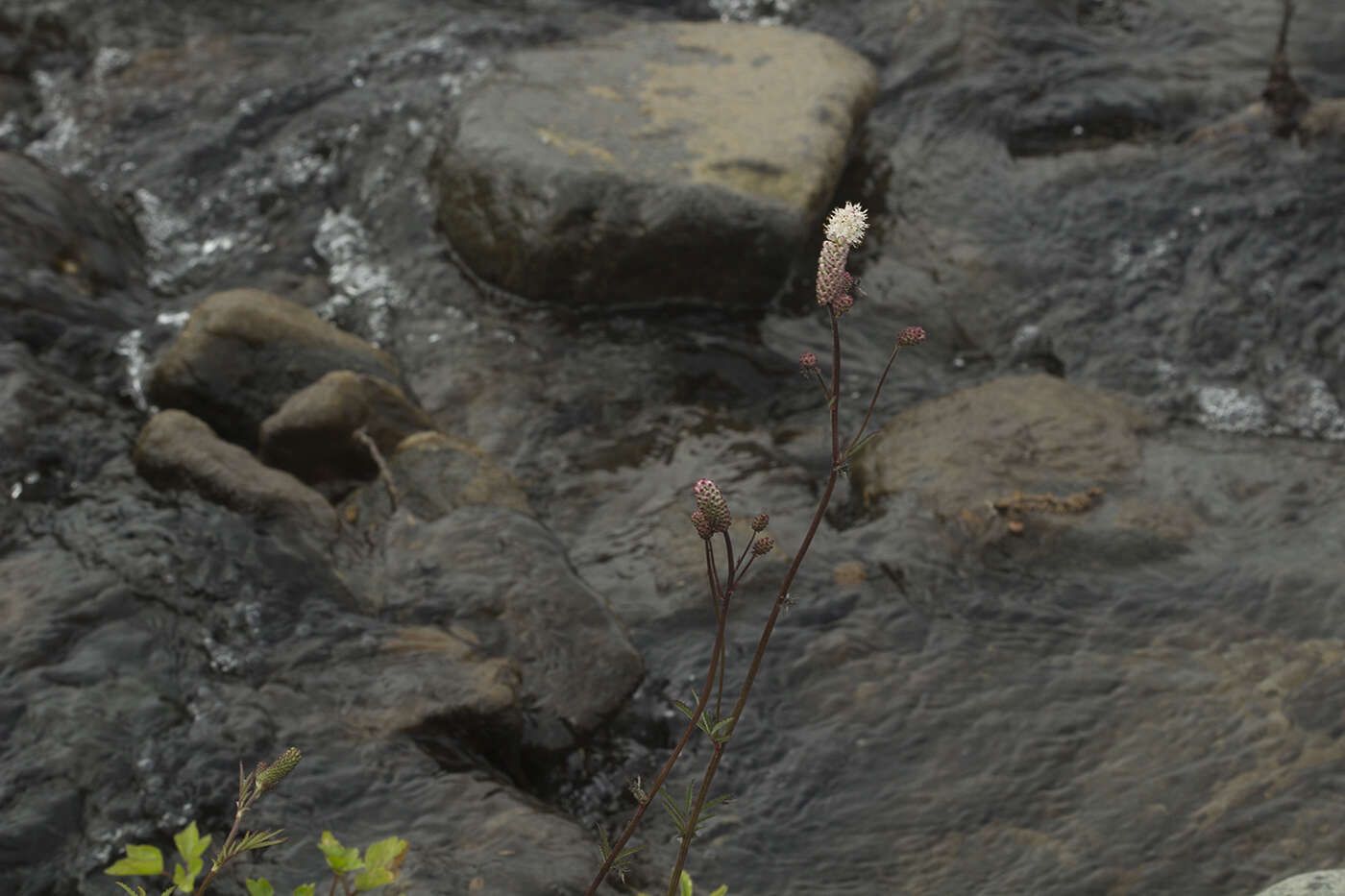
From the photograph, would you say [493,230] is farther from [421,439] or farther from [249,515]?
[249,515]

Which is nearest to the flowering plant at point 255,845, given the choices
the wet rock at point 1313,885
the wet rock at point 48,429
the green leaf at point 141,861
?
the green leaf at point 141,861

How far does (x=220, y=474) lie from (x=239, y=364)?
760 mm

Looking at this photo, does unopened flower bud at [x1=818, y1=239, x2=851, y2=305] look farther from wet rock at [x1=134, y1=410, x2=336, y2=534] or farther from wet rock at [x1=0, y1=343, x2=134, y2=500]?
wet rock at [x1=0, y1=343, x2=134, y2=500]

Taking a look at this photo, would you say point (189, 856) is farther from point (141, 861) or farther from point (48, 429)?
point (48, 429)

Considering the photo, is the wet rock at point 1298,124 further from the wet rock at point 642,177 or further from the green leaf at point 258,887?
the green leaf at point 258,887


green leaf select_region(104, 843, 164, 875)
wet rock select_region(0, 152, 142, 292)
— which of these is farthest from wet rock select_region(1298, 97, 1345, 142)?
green leaf select_region(104, 843, 164, 875)

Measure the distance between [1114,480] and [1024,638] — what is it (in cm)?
79

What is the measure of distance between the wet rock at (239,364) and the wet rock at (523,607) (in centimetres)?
93

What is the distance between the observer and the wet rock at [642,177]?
5.24 metres

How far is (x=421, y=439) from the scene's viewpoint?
4281 mm

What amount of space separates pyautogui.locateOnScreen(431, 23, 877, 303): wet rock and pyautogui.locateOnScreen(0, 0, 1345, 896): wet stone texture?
0.08 feet

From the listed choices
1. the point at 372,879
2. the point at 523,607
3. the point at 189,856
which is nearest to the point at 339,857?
the point at 372,879

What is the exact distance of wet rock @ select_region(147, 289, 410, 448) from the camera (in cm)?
450

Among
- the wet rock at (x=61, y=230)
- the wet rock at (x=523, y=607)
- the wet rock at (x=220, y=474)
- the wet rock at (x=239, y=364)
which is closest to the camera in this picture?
the wet rock at (x=523, y=607)
